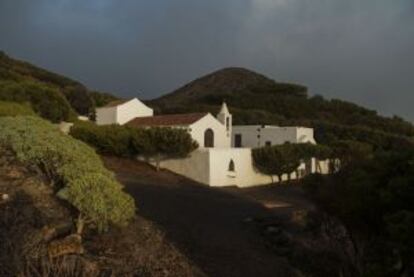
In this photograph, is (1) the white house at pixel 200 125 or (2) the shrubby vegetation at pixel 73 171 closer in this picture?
(2) the shrubby vegetation at pixel 73 171

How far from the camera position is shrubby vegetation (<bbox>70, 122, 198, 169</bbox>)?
38.0m

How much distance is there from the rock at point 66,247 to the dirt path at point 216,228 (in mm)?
3041

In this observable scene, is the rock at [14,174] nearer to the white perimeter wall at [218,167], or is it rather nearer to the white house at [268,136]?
the white perimeter wall at [218,167]

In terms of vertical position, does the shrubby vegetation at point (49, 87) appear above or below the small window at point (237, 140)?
above

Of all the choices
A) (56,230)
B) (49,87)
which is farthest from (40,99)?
(56,230)

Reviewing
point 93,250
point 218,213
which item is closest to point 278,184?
point 218,213

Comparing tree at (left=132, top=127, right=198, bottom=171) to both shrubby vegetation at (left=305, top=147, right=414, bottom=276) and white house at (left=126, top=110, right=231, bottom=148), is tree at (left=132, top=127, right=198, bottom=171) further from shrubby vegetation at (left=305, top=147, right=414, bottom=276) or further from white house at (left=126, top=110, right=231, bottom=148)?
shrubby vegetation at (left=305, top=147, right=414, bottom=276)

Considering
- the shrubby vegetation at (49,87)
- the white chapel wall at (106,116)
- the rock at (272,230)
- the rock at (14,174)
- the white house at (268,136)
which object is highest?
the shrubby vegetation at (49,87)

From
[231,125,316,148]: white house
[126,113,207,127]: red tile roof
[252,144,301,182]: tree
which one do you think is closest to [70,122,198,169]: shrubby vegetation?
[126,113,207,127]: red tile roof

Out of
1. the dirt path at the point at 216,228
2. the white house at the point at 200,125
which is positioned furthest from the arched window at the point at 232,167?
the dirt path at the point at 216,228

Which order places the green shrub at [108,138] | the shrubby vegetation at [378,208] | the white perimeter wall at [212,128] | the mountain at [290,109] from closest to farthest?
the shrubby vegetation at [378,208] → the green shrub at [108,138] → the white perimeter wall at [212,128] → the mountain at [290,109]

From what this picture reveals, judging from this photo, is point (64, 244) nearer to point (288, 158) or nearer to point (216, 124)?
point (288, 158)

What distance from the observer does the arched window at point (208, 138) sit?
145 ft

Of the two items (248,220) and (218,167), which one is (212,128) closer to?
(218,167)
